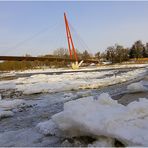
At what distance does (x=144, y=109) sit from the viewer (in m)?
3.90

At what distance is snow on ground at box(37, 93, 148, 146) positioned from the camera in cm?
324

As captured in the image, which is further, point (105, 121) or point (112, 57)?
point (112, 57)

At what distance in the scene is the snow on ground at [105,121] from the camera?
3244 mm

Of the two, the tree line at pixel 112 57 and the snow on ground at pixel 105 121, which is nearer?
the snow on ground at pixel 105 121

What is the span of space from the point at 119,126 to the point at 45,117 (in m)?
2.54

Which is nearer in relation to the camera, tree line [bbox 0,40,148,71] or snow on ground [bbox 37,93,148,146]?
snow on ground [bbox 37,93,148,146]

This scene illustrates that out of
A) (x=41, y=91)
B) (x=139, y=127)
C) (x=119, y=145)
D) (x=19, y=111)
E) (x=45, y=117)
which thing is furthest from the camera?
(x=41, y=91)

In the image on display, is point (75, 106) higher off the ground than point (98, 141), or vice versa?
point (75, 106)

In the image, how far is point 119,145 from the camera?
10.5 feet

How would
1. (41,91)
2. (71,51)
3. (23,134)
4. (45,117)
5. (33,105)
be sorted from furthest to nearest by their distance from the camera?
1. (71,51)
2. (41,91)
3. (33,105)
4. (45,117)
5. (23,134)

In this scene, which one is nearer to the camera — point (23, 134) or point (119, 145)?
point (119, 145)

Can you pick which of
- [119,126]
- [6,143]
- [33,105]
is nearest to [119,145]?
[119,126]

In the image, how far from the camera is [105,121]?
3408 mm

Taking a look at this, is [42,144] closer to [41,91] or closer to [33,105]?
[33,105]
